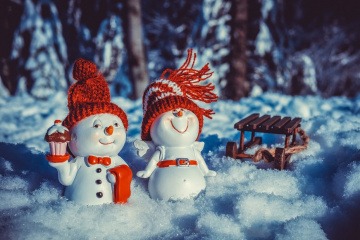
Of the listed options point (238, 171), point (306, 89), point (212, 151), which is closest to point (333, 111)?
point (212, 151)

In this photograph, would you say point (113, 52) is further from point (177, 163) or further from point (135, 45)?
point (177, 163)

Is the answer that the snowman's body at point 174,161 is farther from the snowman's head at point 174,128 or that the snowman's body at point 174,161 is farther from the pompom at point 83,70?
the pompom at point 83,70

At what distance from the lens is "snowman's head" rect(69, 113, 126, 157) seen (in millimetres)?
2381

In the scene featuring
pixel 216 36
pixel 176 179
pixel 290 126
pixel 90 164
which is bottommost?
pixel 176 179

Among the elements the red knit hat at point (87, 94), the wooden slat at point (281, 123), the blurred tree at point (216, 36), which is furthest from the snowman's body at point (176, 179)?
the blurred tree at point (216, 36)

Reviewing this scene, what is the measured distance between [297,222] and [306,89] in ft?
29.7

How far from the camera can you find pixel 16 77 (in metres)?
9.16

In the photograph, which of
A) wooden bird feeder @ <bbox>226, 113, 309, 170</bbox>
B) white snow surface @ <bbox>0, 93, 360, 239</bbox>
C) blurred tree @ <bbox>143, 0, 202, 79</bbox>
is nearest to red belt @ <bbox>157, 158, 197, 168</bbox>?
white snow surface @ <bbox>0, 93, 360, 239</bbox>

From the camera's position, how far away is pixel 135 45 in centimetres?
740

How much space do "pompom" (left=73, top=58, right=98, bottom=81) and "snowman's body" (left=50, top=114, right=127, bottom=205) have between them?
11.7 inches

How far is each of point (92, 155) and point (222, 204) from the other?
2.79 ft

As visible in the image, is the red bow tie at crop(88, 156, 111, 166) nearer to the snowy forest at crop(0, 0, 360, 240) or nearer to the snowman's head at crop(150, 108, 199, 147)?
the snowy forest at crop(0, 0, 360, 240)

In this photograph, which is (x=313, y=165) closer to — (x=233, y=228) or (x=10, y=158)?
(x=233, y=228)

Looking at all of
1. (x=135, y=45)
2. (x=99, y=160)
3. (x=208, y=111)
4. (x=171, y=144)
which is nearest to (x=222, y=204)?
(x=171, y=144)
